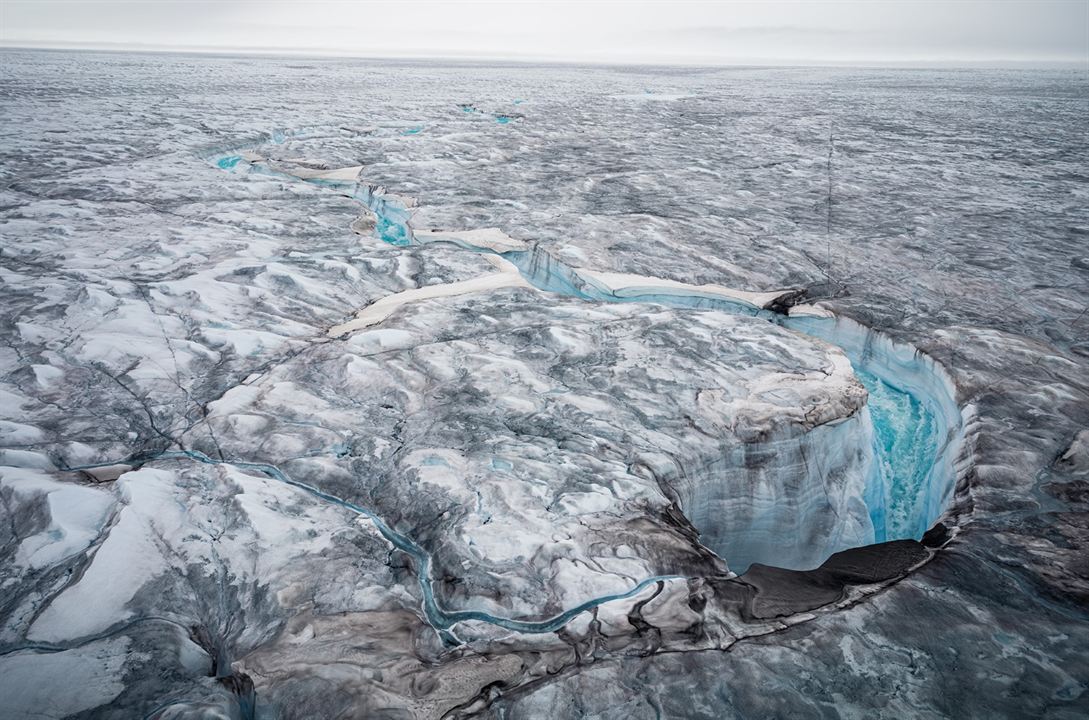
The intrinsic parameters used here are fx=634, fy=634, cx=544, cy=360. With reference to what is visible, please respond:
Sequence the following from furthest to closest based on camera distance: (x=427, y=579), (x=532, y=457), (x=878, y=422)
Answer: (x=878, y=422) < (x=532, y=457) < (x=427, y=579)

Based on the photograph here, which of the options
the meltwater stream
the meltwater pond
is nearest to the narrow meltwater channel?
the meltwater stream

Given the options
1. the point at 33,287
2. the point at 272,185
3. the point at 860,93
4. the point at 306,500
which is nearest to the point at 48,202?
the point at 272,185

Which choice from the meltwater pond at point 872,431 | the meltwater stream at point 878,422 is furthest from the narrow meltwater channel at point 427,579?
the meltwater pond at point 872,431

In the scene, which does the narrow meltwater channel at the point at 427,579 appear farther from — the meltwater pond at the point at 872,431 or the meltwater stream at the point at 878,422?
the meltwater pond at the point at 872,431

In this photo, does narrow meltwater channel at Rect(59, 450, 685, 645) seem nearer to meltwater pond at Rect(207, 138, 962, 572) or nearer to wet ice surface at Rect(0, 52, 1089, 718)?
wet ice surface at Rect(0, 52, 1089, 718)

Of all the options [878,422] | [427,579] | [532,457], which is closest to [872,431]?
[878,422]

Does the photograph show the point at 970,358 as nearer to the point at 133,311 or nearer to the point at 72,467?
the point at 72,467

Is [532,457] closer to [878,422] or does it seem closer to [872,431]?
[872,431]
